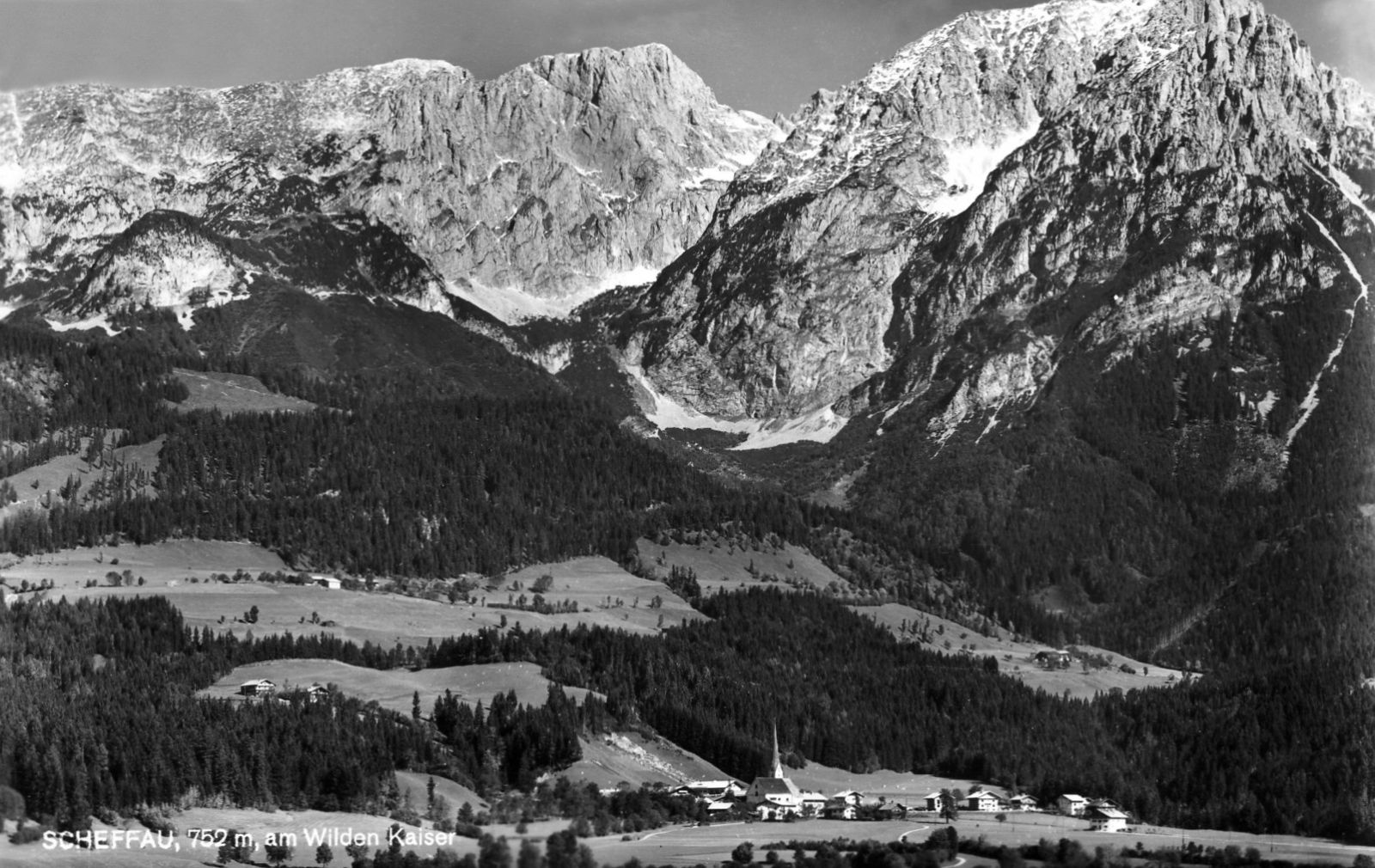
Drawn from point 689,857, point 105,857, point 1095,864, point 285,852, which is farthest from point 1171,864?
point 105,857

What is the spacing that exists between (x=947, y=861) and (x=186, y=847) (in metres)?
58.8

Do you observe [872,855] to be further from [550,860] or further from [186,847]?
[186,847]

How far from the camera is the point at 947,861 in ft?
648

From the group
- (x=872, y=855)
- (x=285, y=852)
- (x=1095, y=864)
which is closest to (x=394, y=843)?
(x=285, y=852)

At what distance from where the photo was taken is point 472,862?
623ft

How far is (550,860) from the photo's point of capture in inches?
7569

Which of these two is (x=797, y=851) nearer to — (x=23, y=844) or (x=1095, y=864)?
(x=1095, y=864)

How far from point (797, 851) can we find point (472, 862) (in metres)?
25.6

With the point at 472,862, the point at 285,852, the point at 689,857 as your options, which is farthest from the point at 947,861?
the point at 285,852

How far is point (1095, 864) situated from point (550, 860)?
4106 centimetres

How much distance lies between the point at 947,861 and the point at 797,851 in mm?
11494

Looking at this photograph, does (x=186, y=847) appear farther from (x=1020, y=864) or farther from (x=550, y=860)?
(x=1020, y=864)

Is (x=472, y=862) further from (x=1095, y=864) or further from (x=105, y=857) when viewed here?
(x=1095, y=864)

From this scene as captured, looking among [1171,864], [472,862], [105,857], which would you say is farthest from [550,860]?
[1171,864]
